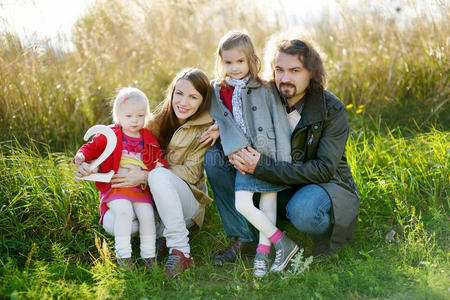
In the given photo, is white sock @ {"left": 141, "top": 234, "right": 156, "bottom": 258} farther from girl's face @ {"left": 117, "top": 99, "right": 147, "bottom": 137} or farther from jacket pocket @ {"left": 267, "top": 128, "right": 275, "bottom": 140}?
jacket pocket @ {"left": 267, "top": 128, "right": 275, "bottom": 140}

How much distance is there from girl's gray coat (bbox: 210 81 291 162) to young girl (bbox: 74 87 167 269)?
1.59 ft

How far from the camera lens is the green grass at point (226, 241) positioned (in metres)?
2.54

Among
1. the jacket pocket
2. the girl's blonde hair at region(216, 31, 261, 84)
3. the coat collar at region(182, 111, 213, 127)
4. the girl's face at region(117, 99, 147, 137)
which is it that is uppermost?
the girl's blonde hair at region(216, 31, 261, 84)

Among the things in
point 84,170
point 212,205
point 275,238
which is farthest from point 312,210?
point 84,170

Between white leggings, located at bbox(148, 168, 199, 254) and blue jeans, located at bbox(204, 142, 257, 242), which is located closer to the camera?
white leggings, located at bbox(148, 168, 199, 254)

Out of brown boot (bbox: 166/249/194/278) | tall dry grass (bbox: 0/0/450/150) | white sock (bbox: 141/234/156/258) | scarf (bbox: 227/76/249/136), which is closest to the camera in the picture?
brown boot (bbox: 166/249/194/278)

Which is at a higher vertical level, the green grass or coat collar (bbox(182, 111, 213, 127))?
coat collar (bbox(182, 111, 213, 127))

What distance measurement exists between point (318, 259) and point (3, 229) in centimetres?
208

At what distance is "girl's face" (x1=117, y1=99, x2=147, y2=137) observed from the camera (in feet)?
9.48

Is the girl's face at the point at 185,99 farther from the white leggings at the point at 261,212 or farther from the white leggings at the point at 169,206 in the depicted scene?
the white leggings at the point at 261,212

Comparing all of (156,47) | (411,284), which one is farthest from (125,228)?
(156,47)

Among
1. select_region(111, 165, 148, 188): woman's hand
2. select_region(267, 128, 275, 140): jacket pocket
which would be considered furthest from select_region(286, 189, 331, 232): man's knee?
select_region(111, 165, 148, 188): woman's hand

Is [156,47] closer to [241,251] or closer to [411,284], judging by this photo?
[241,251]

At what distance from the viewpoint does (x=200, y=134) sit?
10.1 ft
